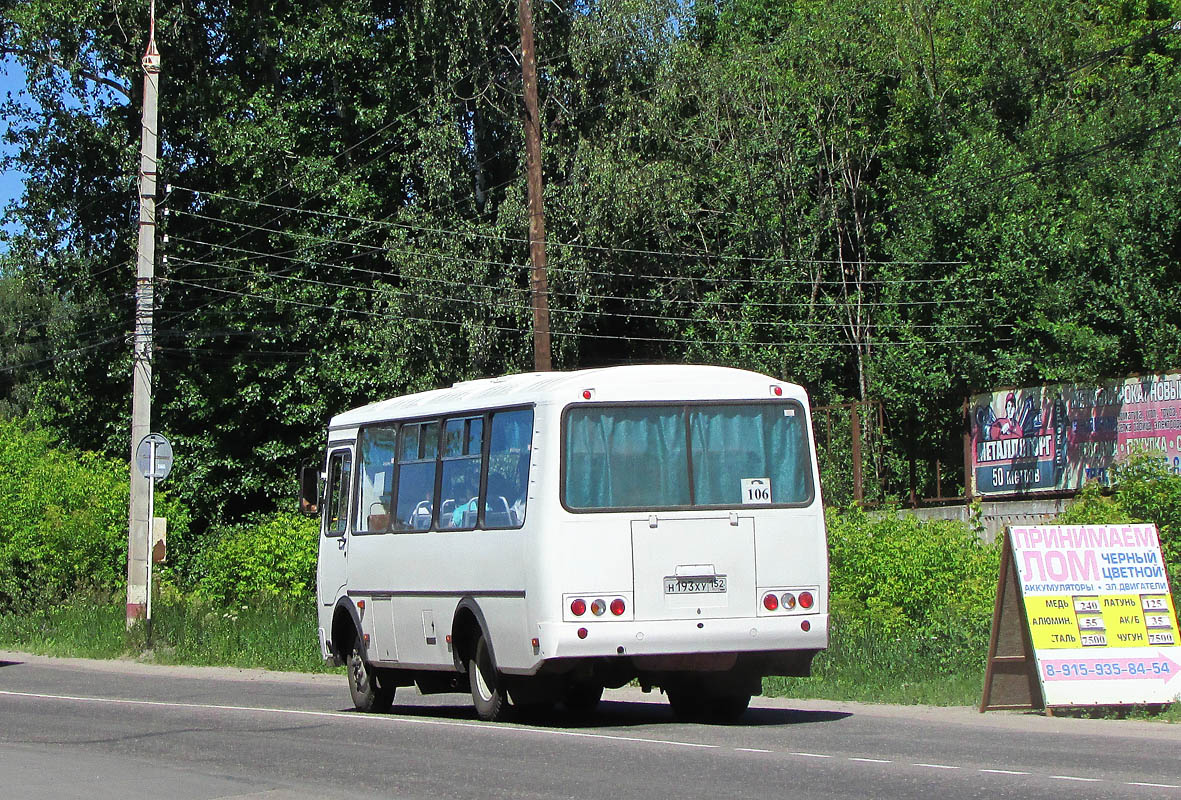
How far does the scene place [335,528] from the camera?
17656 millimetres

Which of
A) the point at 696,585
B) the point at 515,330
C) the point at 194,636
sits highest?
the point at 515,330

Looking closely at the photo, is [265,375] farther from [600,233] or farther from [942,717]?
[942,717]

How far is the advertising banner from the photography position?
46.0 ft

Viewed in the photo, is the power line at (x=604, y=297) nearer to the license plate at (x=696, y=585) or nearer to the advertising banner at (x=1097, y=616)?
the advertising banner at (x=1097, y=616)

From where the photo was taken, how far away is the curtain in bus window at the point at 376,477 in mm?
16391

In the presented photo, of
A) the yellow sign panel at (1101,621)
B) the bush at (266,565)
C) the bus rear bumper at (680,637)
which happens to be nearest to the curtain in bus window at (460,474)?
the bus rear bumper at (680,637)

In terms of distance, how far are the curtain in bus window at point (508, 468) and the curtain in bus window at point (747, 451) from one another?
4.83 ft

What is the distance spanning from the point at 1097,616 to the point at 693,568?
12.8 feet

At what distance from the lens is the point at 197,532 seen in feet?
151

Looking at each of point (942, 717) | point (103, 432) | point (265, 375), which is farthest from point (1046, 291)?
point (103, 432)

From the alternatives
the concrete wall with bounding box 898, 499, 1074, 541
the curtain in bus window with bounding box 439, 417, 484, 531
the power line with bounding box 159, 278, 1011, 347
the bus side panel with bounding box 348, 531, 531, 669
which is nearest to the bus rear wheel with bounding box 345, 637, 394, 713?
the bus side panel with bounding box 348, 531, 531, 669

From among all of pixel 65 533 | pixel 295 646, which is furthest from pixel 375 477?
pixel 65 533

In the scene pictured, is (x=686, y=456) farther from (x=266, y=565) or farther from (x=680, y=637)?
(x=266, y=565)

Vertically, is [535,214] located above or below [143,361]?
above
